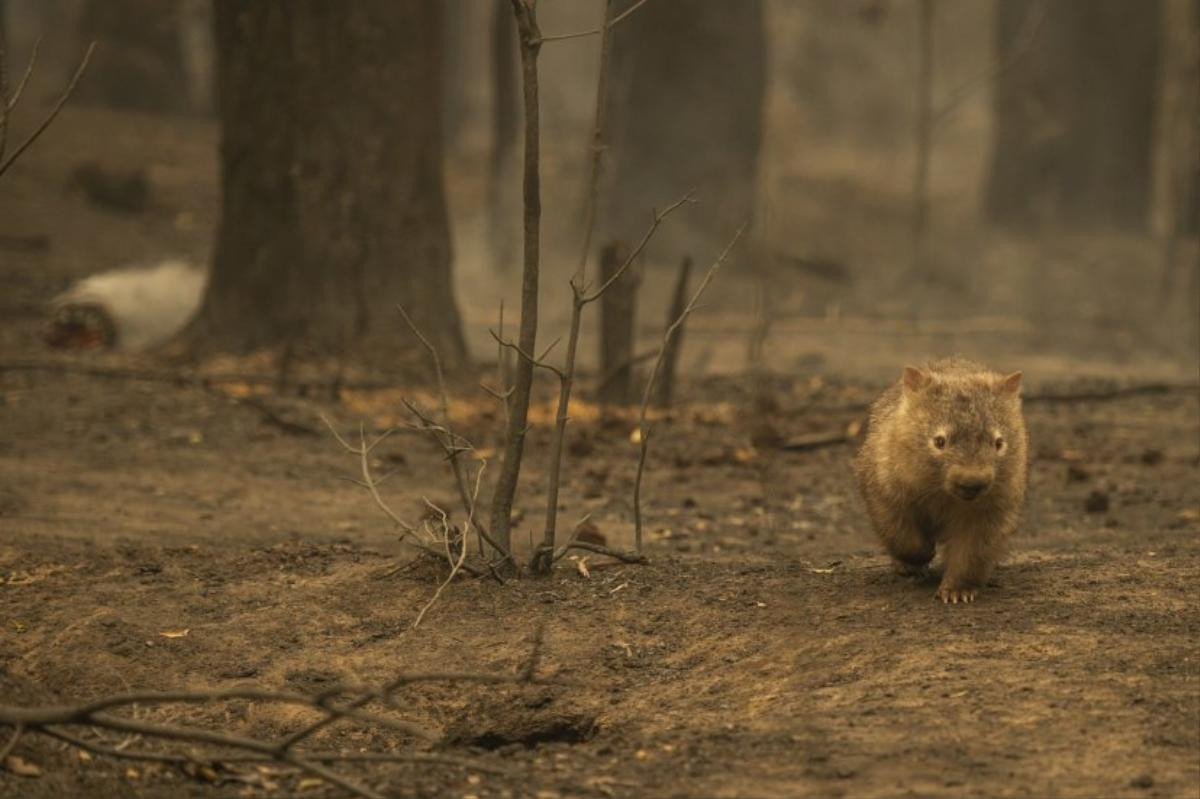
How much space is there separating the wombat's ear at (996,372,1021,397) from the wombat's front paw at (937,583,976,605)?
0.69 m

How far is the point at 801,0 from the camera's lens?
35531 mm


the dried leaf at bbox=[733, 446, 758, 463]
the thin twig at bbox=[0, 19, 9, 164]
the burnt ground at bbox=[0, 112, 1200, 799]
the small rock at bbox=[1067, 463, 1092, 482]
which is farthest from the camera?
the dried leaf at bbox=[733, 446, 758, 463]

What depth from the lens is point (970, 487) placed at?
566 cm

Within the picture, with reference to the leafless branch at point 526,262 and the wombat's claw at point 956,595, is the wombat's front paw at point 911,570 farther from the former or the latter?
the leafless branch at point 526,262

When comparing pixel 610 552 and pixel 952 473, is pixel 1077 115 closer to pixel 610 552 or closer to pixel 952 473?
pixel 610 552

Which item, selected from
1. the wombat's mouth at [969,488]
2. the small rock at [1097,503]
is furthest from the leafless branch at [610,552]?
the small rock at [1097,503]

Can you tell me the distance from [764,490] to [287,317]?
383 centimetres

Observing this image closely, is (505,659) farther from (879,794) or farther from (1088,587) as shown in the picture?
(1088,587)

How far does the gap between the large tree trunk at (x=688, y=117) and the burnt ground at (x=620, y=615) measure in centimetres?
794

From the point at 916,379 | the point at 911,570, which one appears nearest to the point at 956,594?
the point at 911,570

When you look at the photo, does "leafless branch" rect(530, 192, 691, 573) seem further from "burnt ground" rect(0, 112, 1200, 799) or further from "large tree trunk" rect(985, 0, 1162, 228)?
"large tree trunk" rect(985, 0, 1162, 228)

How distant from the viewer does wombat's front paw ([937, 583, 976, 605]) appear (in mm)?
6012

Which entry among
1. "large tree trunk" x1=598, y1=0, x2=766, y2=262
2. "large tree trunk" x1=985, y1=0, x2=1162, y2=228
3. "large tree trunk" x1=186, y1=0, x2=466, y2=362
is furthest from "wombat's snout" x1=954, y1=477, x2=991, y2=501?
"large tree trunk" x1=985, y1=0, x2=1162, y2=228

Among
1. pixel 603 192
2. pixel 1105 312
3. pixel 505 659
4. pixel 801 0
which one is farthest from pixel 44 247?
pixel 801 0
